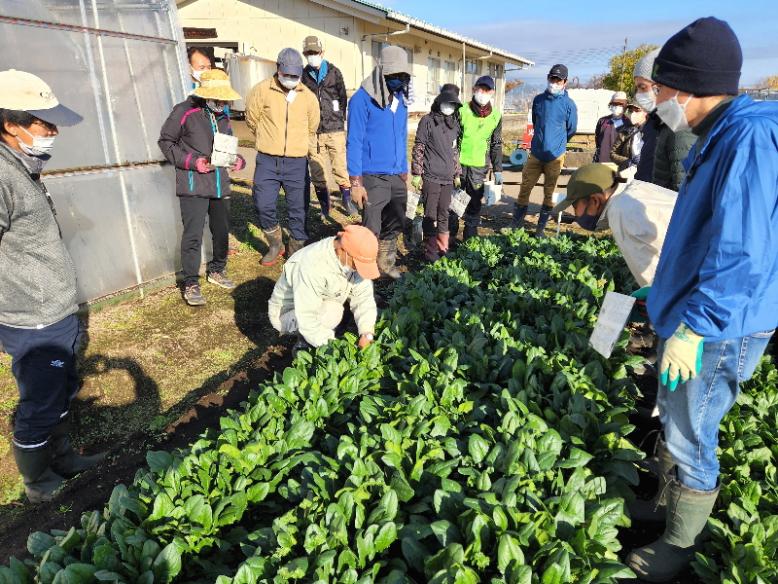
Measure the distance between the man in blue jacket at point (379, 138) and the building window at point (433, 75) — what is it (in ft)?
54.0

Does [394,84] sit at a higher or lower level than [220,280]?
higher

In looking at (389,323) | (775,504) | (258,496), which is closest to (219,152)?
(389,323)

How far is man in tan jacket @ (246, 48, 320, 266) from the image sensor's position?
614cm

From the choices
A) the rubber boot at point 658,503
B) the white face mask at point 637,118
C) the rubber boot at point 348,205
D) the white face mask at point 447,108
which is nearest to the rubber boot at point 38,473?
the rubber boot at point 658,503

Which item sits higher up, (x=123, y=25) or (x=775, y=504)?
(x=123, y=25)

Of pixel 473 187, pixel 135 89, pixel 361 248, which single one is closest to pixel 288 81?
pixel 135 89

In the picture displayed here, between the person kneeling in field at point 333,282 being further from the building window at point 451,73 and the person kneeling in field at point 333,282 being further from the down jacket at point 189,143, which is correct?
the building window at point 451,73

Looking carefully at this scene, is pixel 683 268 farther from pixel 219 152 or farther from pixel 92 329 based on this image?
pixel 92 329

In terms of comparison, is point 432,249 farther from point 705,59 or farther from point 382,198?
point 705,59

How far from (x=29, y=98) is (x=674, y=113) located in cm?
320

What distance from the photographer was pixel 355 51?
55.3 feet

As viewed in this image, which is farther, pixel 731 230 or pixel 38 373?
pixel 38 373

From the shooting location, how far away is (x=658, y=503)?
8.29 feet

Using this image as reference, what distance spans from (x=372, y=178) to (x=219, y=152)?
5.55 feet
